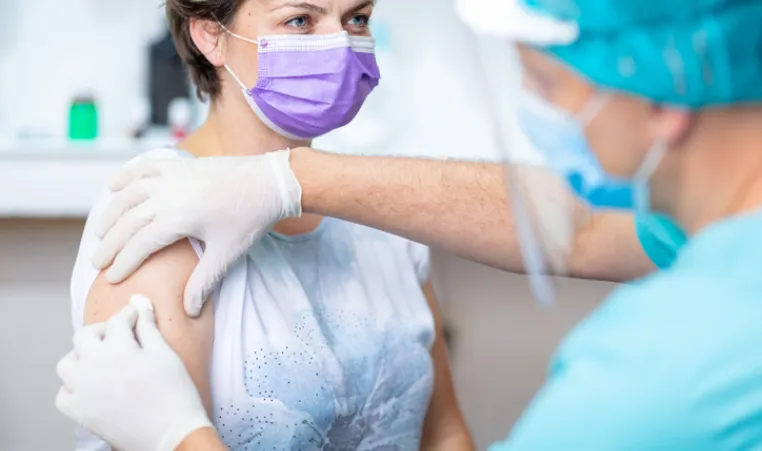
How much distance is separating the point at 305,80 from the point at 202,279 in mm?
380

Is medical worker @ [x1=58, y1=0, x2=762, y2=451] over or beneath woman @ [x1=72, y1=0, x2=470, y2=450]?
over

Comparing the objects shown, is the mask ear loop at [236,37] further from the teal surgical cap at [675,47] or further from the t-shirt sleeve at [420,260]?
the teal surgical cap at [675,47]

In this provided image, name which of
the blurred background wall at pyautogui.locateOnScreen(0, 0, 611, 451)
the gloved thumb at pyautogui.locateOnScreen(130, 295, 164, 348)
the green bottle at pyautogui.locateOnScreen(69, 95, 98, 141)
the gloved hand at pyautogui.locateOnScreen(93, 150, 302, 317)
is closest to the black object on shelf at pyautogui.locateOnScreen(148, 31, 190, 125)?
the blurred background wall at pyautogui.locateOnScreen(0, 0, 611, 451)

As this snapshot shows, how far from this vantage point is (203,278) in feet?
4.54

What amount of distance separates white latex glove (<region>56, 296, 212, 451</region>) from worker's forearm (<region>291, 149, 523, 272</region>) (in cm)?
31

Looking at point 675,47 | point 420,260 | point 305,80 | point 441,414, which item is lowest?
point 441,414

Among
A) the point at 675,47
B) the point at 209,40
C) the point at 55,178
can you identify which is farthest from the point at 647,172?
the point at 55,178

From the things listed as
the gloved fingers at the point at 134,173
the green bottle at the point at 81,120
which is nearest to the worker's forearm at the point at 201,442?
the gloved fingers at the point at 134,173

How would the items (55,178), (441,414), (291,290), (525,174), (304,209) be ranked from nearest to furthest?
1. (525,174)
2. (304,209)
3. (291,290)
4. (441,414)
5. (55,178)

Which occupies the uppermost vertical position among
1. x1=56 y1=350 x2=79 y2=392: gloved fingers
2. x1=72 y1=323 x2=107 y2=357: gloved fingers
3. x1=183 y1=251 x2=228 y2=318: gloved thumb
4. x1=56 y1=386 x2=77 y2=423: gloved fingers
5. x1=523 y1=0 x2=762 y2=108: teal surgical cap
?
x1=523 y1=0 x2=762 y2=108: teal surgical cap

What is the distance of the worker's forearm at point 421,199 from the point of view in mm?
1410

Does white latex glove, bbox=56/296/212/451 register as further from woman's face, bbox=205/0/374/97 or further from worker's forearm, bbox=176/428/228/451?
woman's face, bbox=205/0/374/97

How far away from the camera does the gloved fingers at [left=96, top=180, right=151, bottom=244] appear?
4.57 ft

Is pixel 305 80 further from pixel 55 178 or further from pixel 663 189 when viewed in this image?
pixel 55 178
